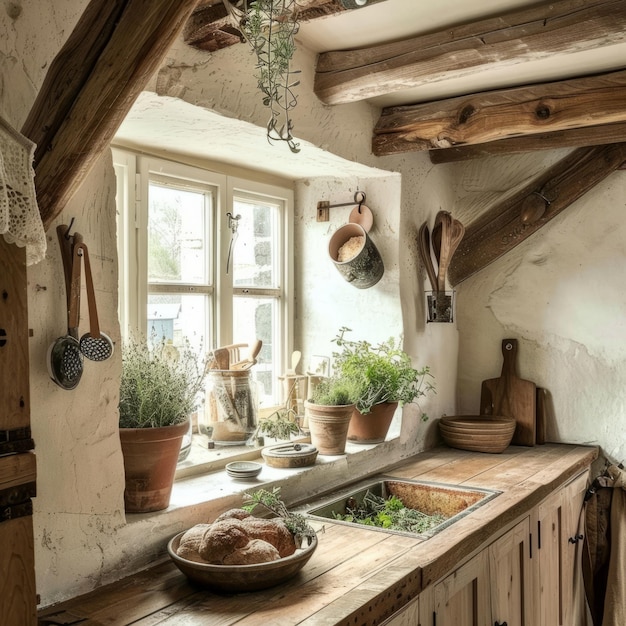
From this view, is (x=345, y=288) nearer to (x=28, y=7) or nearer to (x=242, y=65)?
(x=242, y=65)

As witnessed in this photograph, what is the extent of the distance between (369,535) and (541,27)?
1418 millimetres

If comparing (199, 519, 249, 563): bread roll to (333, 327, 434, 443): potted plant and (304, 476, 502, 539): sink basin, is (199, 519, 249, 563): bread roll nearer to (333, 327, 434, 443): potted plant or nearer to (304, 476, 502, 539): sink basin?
(304, 476, 502, 539): sink basin

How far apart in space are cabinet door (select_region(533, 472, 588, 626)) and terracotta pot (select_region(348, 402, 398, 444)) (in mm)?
607

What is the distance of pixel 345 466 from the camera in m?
2.35

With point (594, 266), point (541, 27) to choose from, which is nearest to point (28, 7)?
point (541, 27)

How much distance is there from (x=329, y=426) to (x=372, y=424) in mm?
239

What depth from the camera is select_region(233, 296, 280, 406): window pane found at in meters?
2.53

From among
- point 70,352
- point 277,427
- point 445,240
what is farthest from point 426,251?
point 70,352

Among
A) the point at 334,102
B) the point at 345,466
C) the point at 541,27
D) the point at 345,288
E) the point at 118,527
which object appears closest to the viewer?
the point at 118,527

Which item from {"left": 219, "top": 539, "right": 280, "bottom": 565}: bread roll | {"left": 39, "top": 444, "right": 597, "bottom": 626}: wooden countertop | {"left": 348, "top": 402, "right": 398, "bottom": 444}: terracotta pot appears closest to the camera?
{"left": 39, "top": 444, "right": 597, "bottom": 626}: wooden countertop

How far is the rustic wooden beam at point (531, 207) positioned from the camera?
2.82 m

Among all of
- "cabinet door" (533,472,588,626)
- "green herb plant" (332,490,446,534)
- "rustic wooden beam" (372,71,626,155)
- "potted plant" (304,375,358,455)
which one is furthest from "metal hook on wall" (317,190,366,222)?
"cabinet door" (533,472,588,626)

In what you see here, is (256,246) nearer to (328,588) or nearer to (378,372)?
(378,372)

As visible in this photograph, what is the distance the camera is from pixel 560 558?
2.59m
